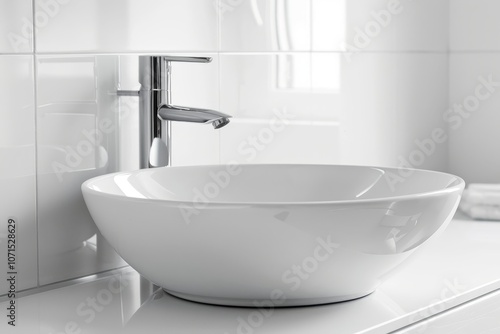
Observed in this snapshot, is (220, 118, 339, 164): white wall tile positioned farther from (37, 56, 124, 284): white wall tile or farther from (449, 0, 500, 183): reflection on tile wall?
(449, 0, 500, 183): reflection on tile wall

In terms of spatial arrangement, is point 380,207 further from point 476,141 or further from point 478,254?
point 476,141

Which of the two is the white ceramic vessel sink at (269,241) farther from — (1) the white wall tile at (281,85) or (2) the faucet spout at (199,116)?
(1) the white wall tile at (281,85)

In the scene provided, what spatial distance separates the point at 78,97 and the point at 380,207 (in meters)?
0.48

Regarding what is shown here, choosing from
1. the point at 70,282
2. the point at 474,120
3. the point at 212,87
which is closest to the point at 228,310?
the point at 70,282

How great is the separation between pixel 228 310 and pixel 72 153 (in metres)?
0.34

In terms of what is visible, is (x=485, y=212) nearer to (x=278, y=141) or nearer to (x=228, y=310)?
(x=278, y=141)

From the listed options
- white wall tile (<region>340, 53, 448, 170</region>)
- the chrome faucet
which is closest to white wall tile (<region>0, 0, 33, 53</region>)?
the chrome faucet

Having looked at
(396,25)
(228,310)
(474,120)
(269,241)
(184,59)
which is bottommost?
(228,310)

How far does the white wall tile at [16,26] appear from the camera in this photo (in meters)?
1.07

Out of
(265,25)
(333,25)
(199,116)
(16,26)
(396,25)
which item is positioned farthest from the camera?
Answer: (396,25)

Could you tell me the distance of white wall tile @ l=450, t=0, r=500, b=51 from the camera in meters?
2.00

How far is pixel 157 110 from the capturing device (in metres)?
1.24

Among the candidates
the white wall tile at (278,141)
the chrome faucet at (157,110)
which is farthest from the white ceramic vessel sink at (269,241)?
the white wall tile at (278,141)

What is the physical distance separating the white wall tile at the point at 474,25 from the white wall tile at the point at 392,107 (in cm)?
6
